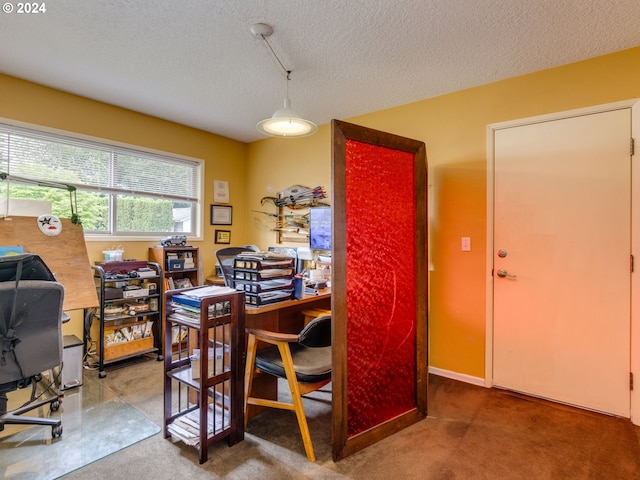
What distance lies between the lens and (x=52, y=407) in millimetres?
2354

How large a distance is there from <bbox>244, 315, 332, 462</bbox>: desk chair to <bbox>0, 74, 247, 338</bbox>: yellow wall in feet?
7.32

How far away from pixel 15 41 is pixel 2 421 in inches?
97.8

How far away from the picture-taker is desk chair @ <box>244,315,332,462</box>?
1.88 metres

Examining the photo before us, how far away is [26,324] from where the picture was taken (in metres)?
1.84

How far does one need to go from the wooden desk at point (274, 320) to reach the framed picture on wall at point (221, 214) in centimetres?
237

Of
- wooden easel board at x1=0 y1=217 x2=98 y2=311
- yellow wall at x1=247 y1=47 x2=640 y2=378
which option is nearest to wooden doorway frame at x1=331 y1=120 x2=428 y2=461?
yellow wall at x1=247 y1=47 x2=640 y2=378

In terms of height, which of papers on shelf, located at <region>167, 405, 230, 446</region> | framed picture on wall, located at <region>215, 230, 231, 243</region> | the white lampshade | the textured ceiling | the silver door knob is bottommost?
papers on shelf, located at <region>167, 405, 230, 446</region>

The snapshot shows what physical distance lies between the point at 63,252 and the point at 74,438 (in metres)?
1.50

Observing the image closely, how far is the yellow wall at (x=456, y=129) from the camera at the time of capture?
2485 millimetres

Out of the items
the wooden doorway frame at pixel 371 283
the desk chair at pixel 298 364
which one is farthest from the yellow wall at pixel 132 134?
the wooden doorway frame at pixel 371 283

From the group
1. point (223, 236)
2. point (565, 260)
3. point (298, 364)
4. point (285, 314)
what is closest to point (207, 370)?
point (298, 364)

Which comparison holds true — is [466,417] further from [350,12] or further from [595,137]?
[350,12]

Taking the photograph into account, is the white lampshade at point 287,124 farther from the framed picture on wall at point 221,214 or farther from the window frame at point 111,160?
the framed picture on wall at point 221,214

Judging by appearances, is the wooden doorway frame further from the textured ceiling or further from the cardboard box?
the cardboard box
